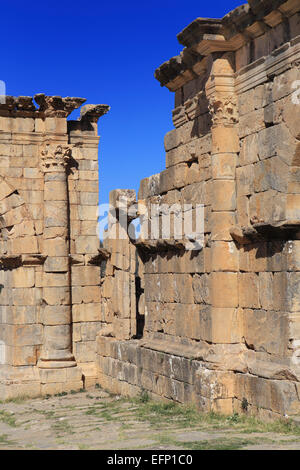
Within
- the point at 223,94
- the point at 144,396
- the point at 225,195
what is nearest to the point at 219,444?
the point at 225,195

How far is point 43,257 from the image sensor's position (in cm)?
1426

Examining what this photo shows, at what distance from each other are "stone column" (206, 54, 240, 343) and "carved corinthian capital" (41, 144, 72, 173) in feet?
17.4

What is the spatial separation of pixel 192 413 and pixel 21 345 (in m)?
5.38

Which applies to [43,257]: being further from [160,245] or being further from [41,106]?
[160,245]

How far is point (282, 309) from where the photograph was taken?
8578 millimetres

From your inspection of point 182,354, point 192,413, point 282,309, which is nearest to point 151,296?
point 182,354

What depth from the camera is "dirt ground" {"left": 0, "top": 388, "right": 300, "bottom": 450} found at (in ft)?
25.1

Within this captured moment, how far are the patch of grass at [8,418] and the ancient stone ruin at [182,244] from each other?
1387 millimetres

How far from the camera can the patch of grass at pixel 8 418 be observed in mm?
11242

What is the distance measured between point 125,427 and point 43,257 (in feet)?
17.6

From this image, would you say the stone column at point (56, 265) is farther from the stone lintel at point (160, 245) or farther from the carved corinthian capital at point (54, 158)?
the stone lintel at point (160, 245)

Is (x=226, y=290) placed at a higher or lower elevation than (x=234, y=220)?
lower

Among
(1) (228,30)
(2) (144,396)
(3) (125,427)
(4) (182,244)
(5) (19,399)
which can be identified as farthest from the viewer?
(5) (19,399)

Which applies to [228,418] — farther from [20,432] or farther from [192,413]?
[20,432]
